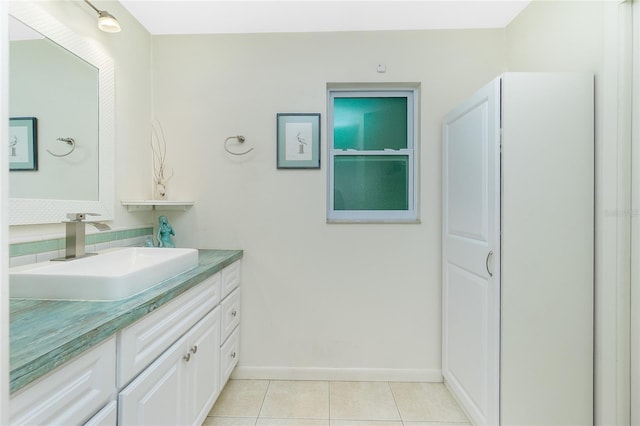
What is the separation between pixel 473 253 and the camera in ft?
5.39

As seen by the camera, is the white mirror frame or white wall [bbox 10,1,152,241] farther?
white wall [bbox 10,1,152,241]

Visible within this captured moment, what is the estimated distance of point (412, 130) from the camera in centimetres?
224

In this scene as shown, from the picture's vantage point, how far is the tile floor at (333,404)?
5.69 ft

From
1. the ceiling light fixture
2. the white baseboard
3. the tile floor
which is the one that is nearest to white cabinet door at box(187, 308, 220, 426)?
the tile floor

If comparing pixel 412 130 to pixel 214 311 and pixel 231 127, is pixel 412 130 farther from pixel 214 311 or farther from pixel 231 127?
pixel 214 311

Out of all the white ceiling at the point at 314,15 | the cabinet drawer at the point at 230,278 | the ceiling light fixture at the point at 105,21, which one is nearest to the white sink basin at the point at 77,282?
the cabinet drawer at the point at 230,278

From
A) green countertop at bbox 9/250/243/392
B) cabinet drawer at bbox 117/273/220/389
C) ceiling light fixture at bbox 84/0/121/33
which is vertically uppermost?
ceiling light fixture at bbox 84/0/121/33

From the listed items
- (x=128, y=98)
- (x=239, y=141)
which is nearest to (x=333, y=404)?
(x=239, y=141)

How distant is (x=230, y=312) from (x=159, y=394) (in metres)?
0.81

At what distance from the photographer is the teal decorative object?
2.01 m

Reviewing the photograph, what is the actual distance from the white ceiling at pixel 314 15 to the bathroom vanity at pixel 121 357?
1.58 metres

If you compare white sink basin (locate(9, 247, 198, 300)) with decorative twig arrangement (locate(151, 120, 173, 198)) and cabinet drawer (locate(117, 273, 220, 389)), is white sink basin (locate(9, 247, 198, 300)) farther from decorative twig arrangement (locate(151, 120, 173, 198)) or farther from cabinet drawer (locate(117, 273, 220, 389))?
decorative twig arrangement (locate(151, 120, 173, 198))

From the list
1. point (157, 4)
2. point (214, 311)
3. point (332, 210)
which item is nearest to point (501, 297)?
point (332, 210)

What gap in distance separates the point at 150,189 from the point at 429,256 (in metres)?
2.02
